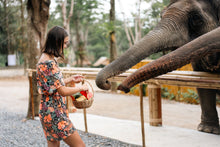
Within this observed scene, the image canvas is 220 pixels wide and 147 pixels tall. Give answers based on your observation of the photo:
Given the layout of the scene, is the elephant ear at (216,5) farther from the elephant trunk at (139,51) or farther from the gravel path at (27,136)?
the gravel path at (27,136)

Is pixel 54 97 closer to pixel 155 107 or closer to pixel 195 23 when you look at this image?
pixel 195 23

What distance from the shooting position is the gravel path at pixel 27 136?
403 cm

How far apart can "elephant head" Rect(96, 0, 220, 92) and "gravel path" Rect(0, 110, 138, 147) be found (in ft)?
5.26

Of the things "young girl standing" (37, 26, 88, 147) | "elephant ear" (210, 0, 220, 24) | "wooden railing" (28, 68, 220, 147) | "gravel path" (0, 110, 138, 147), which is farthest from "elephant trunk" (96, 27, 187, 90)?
"gravel path" (0, 110, 138, 147)

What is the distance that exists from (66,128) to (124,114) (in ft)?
14.7

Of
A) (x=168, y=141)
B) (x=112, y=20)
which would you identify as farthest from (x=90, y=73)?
(x=112, y=20)

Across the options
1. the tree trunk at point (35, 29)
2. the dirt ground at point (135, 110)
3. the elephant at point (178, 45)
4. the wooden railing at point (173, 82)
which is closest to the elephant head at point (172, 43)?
the elephant at point (178, 45)

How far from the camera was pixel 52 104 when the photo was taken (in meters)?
2.37

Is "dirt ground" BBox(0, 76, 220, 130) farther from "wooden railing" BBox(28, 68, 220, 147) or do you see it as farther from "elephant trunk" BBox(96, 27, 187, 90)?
"elephant trunk" BBox(96, 27, 187, 90)

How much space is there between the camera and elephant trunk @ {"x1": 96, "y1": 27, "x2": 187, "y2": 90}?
8.77 feet

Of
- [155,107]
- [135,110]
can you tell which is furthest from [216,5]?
[135,110]

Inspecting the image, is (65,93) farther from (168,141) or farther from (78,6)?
(78,6)

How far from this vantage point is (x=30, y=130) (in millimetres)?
5008

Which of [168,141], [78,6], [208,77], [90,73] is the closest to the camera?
[208,77]
